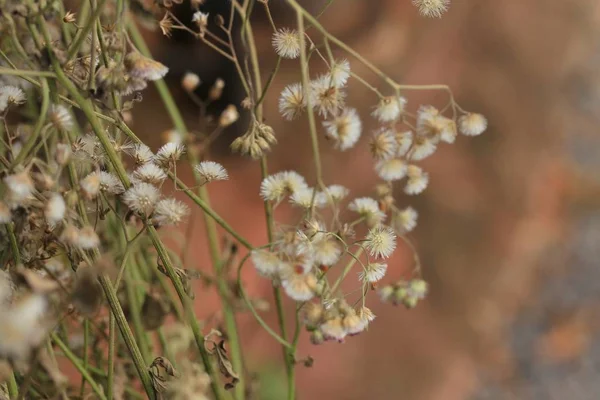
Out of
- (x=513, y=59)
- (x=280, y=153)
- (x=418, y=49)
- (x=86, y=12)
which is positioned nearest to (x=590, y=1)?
(x=513, y=59)

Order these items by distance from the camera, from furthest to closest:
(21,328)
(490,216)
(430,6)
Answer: (490,216)
(430,6)
(21,328)

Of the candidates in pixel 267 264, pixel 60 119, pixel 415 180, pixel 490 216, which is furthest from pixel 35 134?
pixel 490 216

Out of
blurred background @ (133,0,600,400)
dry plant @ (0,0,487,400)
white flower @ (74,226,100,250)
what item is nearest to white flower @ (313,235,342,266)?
dry plant @ (0,0,487,400)

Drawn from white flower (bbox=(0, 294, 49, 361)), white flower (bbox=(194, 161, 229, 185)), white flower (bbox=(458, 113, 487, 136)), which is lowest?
Result: white flower (bbox=(0, 294, 49, 361))

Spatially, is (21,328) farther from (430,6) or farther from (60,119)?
(430,6)

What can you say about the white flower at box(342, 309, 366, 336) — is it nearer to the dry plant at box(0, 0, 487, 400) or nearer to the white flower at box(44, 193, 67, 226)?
the dry plant at box(0, 0, 487, 400)

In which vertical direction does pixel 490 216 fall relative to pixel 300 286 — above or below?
above
